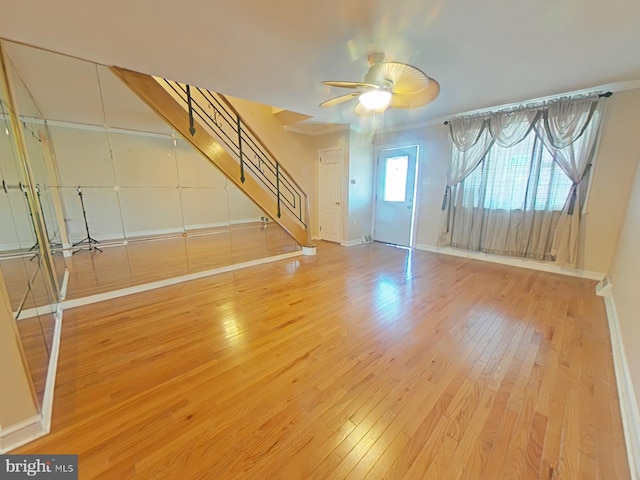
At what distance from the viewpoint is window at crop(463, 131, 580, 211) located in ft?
11.6

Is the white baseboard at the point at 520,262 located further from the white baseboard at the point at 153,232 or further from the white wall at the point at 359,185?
the white baseboard at the point at 153,232

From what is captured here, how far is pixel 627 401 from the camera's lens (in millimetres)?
1437

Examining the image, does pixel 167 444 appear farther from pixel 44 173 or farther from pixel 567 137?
pixel 567 137

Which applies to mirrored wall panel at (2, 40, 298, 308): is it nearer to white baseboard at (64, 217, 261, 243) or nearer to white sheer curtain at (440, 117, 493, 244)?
white baseboard at (64, 217, 261, 243)

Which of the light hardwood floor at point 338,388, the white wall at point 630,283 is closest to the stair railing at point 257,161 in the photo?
the light hardwood floor at point 338,388

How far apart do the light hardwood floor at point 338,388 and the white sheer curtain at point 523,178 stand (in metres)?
1.15

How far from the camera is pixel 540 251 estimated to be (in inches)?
148

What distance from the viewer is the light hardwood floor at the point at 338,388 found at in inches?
45.9

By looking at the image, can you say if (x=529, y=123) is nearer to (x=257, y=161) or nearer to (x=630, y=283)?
(x=630, y=283)

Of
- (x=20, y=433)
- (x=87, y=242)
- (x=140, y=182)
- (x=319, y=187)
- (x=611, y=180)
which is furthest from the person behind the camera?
(x=319, y=187)

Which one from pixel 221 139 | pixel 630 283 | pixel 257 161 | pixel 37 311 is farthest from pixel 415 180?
pixel 37 311

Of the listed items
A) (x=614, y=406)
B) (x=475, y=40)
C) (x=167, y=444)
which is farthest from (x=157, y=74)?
(x=614, y=406)

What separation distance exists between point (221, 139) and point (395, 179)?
11.7 feet

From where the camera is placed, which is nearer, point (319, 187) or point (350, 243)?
point (350, 243)
